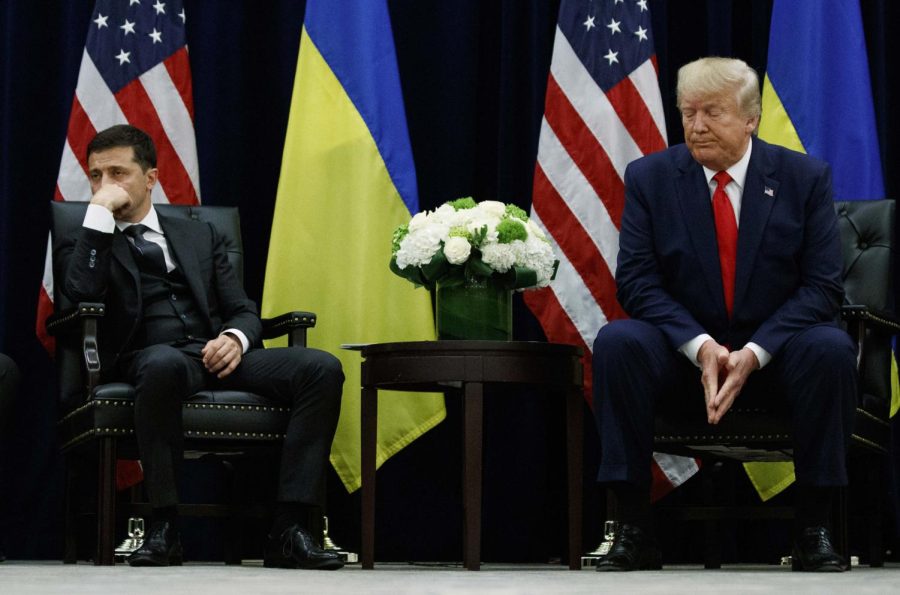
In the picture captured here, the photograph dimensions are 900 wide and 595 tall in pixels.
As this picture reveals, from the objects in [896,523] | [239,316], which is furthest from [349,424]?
[896,523]

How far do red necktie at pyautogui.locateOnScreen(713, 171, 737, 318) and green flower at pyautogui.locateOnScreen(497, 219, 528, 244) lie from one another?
20.3 inches

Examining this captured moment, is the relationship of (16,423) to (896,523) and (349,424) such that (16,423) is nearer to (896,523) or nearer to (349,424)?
(349,424)

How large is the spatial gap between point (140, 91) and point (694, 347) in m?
2.14

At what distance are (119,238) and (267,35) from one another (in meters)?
1.28

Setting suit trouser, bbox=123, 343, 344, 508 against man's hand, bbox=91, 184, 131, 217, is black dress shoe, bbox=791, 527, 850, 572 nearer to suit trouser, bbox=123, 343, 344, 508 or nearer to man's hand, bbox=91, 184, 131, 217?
suit trouser, bbox=123, 343, 344, 508

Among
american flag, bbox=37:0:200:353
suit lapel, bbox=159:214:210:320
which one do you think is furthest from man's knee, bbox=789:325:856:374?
american flag, bbox=37:0:200:353

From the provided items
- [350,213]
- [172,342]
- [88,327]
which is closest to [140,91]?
[350,213]

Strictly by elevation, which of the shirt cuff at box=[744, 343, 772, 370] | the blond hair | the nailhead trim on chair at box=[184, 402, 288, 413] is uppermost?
the blond hair

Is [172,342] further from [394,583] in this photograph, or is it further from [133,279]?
[394,583]

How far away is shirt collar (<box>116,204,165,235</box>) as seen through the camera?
14.0ft

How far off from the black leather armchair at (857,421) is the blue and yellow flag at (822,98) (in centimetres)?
23

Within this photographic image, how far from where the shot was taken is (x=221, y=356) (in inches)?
157

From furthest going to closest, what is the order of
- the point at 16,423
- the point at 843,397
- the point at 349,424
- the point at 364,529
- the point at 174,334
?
the point at 16,423, the point at 349,424, the point at 174,334, the point at 364,529, the point at 843,397

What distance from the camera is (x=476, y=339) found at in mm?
3883
